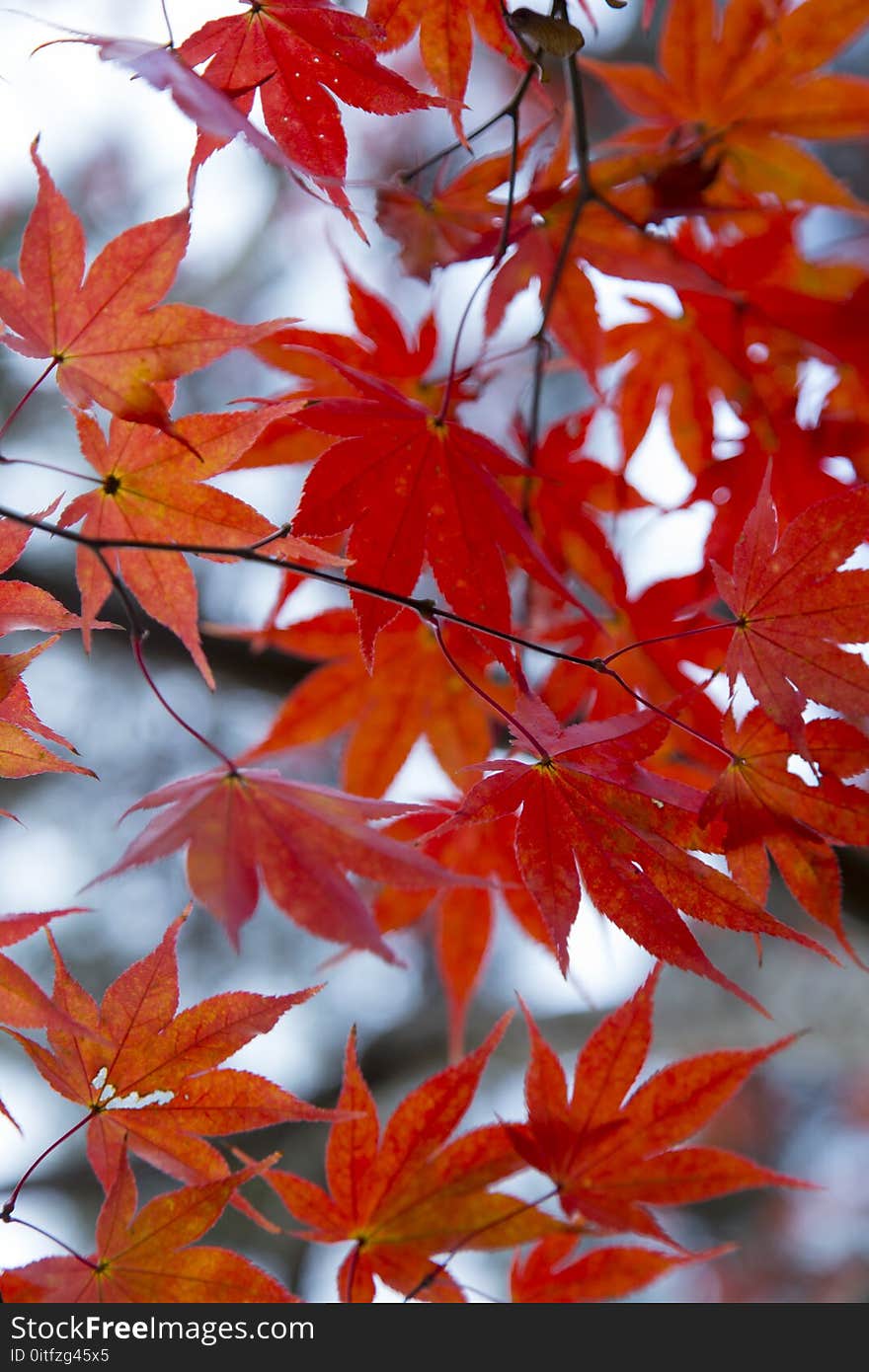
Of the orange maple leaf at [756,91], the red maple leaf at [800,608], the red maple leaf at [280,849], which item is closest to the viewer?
the red maple leaf at [280,849]

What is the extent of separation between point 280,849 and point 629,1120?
1.13 ft

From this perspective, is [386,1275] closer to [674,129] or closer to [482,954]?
[482,954]

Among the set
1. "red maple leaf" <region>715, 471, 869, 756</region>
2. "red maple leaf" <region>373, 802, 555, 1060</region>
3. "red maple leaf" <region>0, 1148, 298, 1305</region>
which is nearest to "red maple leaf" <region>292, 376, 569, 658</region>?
"red maple leaf" <region>715, 471, 869, 756</region>

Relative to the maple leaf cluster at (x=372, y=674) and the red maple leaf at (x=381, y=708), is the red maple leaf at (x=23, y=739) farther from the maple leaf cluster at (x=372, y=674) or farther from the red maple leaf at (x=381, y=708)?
the red maple leaf at (x=381, y=708)

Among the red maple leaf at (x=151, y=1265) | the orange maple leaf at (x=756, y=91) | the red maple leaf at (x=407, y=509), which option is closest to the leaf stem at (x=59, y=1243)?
the red maple leaf at (x=151, y=1265)

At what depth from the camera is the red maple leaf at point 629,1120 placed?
69 cm

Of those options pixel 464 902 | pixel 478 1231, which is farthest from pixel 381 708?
pixel 478 1231

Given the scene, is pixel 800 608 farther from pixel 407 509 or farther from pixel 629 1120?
pixel 629 1120

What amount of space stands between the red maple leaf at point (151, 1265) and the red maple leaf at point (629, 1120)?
0.63 feet

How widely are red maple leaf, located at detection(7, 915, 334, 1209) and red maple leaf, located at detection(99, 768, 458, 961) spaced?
4.9 inches

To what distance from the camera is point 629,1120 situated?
704mm

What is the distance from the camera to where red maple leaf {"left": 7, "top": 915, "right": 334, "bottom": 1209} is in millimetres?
617

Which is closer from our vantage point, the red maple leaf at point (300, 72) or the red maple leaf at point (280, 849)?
the red maple leaf at point (280, 849)

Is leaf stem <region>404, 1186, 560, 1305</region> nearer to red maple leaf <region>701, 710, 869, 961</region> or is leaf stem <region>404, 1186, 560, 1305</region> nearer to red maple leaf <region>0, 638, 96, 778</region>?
red maple leaf <region>701, 710, 869, 961</region>
